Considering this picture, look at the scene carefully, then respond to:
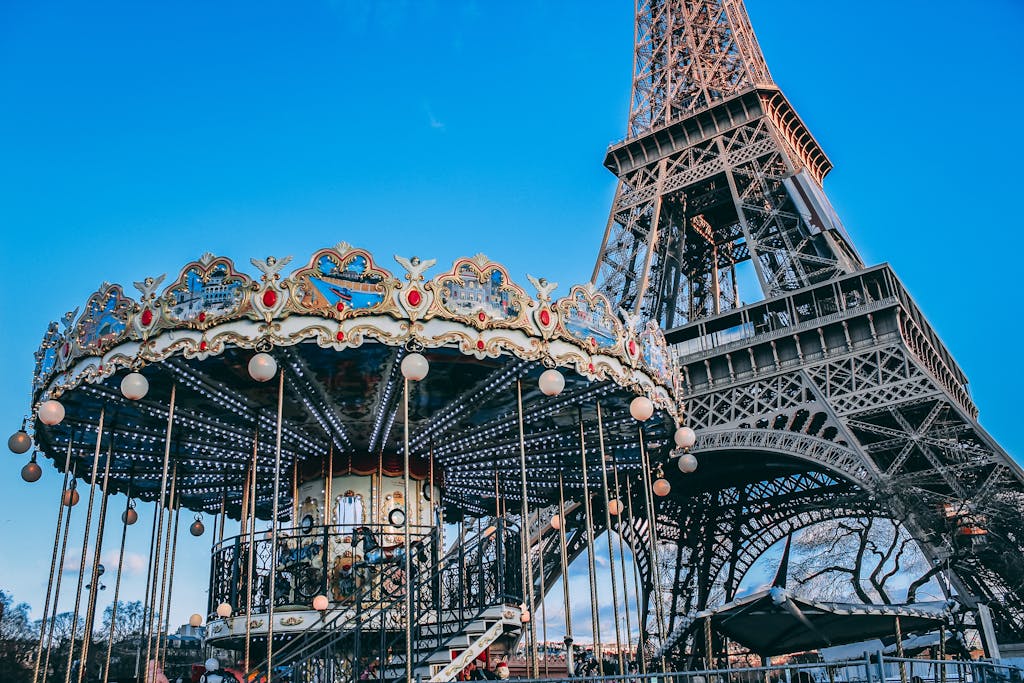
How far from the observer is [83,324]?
11.4 metres

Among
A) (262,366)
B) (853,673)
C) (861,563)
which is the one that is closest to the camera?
(262,366)

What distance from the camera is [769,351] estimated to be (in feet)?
93.6

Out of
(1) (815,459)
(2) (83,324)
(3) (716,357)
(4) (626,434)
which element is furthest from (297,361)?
(3) (716,357)

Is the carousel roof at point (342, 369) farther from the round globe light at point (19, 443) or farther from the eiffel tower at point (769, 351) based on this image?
the eiffel tower at point (769, 351)

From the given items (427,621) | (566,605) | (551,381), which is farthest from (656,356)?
(427,621)

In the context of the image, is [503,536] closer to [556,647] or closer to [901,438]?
[901,438]

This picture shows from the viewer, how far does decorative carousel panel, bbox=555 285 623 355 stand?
1174 centimetres

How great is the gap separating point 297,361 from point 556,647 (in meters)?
23.6

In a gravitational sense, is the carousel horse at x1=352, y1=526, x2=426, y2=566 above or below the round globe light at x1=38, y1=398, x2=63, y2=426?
below

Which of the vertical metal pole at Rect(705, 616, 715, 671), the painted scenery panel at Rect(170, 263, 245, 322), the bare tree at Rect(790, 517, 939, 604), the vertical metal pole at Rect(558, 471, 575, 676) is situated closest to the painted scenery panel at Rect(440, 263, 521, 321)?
the painted scenery panel at Rect(170, 263, 245, 322)

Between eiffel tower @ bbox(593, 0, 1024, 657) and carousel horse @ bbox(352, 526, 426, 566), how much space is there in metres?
10.4

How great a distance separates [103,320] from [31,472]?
12.7 ft

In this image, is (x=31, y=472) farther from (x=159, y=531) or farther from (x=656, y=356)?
(x=656, y=356)

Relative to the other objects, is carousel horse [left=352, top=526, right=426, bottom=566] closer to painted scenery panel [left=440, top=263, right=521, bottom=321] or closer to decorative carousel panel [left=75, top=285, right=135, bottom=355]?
Answer: painted scenery panel [left=440, top=263, right=521, bottom=321]
